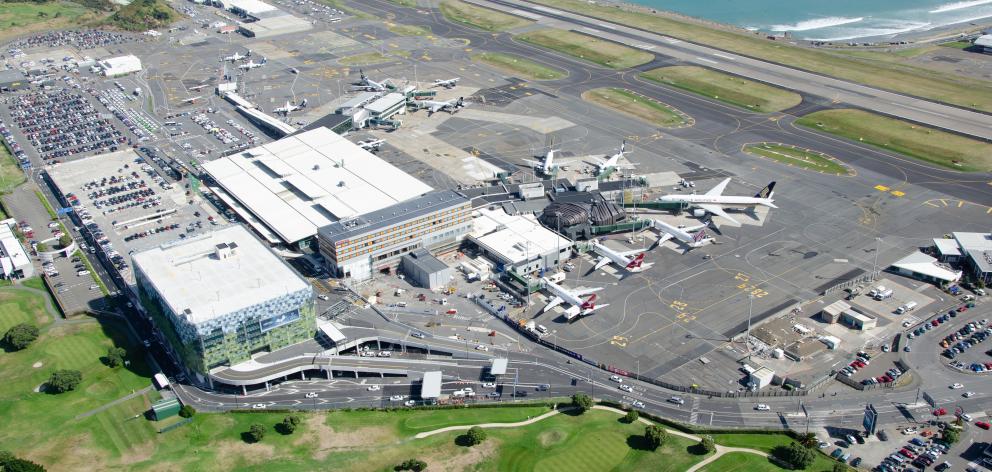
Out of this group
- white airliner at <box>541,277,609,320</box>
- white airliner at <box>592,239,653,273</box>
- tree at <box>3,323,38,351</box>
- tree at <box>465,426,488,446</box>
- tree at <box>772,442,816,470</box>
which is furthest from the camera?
white airliner at <box>592,239,653,273</box>

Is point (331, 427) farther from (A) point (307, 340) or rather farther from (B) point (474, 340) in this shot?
(B) point (474, 340)

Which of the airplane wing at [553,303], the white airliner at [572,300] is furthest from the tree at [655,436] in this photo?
the airplane wing at [553,303]

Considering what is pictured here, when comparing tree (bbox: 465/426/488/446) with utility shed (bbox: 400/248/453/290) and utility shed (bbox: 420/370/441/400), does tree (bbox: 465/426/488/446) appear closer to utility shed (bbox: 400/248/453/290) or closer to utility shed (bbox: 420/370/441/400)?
utility shed (bbox: 420/370/441/400)

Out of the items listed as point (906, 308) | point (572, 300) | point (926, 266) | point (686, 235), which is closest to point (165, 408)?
point (572, 300)

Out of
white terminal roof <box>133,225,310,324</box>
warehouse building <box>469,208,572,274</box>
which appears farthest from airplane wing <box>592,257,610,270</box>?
white terminal roof <box>133,225,310,324</box>

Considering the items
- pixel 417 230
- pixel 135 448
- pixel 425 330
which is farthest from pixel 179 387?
pixel 417 230

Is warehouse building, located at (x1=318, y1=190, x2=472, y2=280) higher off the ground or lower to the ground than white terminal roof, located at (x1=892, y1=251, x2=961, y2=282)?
lower

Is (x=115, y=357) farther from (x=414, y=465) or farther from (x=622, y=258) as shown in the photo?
(x=622, y=258)
